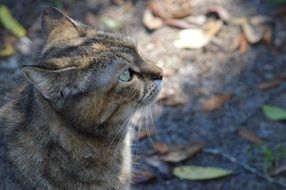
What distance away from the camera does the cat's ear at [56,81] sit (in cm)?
288

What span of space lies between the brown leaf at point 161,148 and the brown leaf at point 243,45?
1057 mm

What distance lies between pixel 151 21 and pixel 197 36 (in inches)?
17.1

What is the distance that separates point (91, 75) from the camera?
10.3 ft

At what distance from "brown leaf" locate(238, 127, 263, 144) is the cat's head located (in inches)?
46.6

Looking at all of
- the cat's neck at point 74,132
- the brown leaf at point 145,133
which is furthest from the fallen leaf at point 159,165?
the cat's neck at point 74,132

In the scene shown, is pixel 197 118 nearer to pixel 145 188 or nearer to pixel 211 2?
pixel 145 188

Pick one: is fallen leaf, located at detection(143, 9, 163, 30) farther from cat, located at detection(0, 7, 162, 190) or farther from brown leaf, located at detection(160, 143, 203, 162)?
cat, located at detection(0, 7, 162, 190)

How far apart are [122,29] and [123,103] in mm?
2131

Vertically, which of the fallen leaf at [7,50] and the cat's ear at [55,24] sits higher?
the cat's ear at [55,24]

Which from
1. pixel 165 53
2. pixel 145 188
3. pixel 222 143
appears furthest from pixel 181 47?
pixel 145 188

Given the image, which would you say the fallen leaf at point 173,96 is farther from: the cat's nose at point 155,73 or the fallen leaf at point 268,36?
the cat's nose at point 155,73

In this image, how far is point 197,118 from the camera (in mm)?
4617

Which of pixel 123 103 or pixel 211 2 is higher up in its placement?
pixel 211 2

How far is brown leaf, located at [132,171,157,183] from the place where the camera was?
427 centimetres
